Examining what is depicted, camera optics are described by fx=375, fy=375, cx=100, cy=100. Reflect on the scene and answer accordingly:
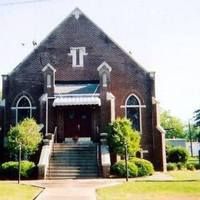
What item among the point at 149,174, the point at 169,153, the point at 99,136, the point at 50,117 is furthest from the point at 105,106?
A: the point at 169,153

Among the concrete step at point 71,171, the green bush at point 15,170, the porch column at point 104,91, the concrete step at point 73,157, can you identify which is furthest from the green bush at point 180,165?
the green bush at point 15,170

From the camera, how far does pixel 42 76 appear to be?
31.1 m

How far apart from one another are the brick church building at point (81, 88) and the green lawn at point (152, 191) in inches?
416

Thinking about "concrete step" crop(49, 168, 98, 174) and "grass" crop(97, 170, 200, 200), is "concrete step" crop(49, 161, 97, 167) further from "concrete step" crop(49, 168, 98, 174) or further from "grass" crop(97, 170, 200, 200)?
"grass" crop(97, 170, 200, 200)

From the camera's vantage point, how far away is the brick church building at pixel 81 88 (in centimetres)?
2922

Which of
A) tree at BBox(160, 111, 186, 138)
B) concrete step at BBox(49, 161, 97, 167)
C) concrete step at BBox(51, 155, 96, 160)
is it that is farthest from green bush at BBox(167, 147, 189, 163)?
tree at BBox(160, 111, 186, 138)

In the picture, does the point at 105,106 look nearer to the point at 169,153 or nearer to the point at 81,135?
the point at 81,135

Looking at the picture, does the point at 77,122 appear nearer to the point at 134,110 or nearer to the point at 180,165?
the point at 134,110

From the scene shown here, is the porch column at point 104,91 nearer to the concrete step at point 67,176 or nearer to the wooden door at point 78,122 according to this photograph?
the wooden door at point 78,122

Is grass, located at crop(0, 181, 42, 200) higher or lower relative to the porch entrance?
lower

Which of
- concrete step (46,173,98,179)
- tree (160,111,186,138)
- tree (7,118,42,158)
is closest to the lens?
concrete step (46,173,98,179)

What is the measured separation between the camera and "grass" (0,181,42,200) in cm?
1459

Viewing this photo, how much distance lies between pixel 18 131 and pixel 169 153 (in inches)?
636

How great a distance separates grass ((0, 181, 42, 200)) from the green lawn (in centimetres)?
279
